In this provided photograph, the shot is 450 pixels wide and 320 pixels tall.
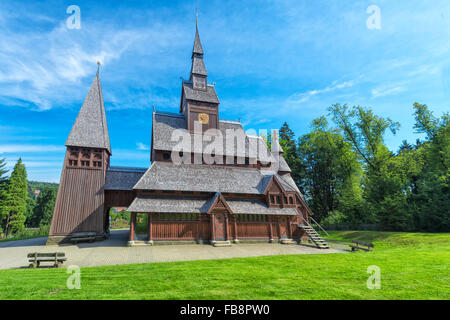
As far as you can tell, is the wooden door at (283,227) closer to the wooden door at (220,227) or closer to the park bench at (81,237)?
the wooden door at (220,227)

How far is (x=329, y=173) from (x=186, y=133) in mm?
32409

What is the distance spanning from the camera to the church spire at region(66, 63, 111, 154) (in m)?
24.8

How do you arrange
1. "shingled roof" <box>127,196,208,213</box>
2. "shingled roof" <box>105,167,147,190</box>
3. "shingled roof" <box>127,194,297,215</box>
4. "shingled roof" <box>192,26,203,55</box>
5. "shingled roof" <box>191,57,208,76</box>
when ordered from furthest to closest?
"shingled roof" <box>192,26,203,55</box>
"shingled roof" <box>191,57,208,76</box>
"shingled roof" <box>105,167,147,190</box>
"shingled roof" <box>127,194,297,215</box>
"shingled roof" <box>127,196,208,213</box>

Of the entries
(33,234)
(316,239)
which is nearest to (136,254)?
(316,239)

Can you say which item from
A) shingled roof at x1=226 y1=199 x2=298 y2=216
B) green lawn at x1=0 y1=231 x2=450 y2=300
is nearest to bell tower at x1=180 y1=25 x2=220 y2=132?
shingled roof at x1=226 y1=199 x2=298 y2=216

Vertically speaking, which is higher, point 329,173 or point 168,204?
point 329,173

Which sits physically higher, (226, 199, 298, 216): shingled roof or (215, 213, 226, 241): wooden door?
(226, 199, 298, 216): shingled roof

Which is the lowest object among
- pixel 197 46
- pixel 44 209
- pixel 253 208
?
pixel 253 208

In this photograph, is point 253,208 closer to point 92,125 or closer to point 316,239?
point 316,239

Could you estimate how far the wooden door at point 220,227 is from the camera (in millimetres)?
21439

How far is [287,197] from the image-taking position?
24.7 metres

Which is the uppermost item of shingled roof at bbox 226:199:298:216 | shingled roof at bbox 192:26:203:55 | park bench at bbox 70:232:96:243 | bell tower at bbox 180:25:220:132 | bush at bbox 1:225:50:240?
shingled roof at bbox 192:26:203:55

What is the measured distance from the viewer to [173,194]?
2298 cm

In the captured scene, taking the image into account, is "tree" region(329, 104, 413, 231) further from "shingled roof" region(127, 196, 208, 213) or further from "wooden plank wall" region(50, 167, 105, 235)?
"wooden plank wall" region(50, 167, 105, 235)
